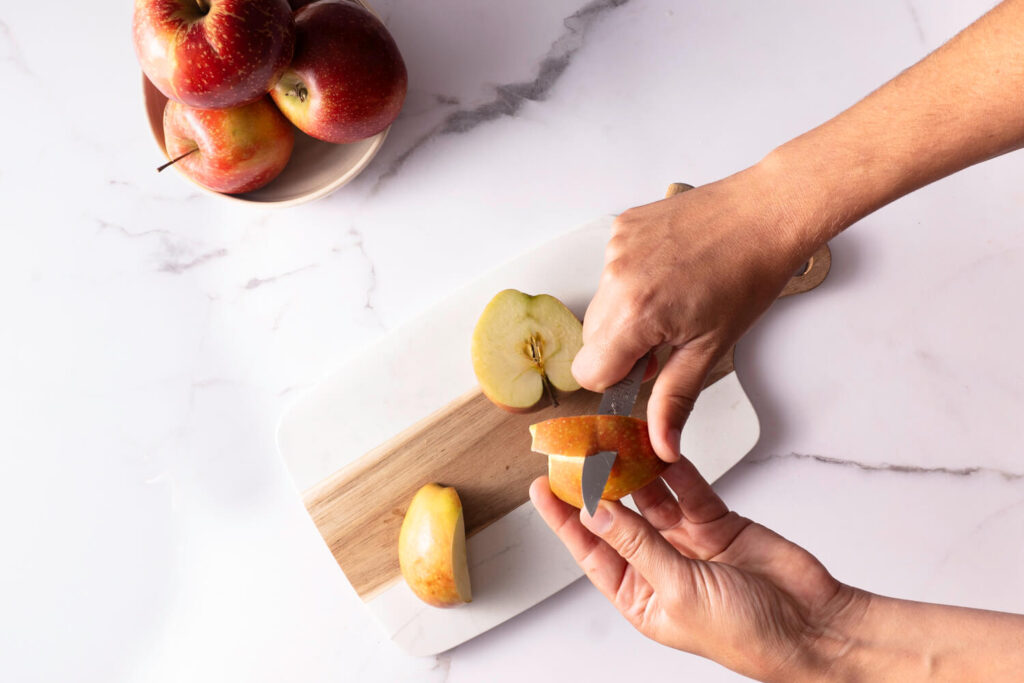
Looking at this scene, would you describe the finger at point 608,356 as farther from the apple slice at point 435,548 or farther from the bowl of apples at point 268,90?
the bowl of apples at point 268,90

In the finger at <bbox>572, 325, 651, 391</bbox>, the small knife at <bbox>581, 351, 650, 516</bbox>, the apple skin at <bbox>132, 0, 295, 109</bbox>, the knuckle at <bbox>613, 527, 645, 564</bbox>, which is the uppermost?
the apple skin at <bbox>132, 0, 295, 109</bbox>

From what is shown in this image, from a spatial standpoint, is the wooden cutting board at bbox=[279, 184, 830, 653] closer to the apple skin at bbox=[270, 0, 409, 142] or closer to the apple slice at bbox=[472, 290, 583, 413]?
the apple slice at bbox=[472, 290, 583, 413]

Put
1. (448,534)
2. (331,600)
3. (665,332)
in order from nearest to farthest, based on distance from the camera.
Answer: (665,332), (448,534), (331,600)

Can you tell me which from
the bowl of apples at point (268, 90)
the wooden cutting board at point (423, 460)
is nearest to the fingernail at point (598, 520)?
the wooden cutting board at point (423, 460)

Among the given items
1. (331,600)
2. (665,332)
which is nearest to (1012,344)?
(665,332)

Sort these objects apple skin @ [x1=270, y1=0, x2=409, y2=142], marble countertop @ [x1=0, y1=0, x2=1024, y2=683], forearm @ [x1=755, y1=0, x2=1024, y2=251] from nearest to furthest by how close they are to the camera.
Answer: forearm @ [x1=755, y1=0, x2=1024, y2=251] < apple skin @ [x1=270, y1=0, x2=409, y2=142] < marble countertop @ [x1=0, y1=0, x2=1024, y2=683]

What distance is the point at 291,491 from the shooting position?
1597mm

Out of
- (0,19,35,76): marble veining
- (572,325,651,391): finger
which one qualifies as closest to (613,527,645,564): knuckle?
(572,325,651,391): finger

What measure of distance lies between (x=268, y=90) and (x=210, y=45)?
13 centimetres

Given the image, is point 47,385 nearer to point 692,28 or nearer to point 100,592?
point 100,592

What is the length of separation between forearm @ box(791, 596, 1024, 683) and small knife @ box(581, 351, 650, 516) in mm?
409

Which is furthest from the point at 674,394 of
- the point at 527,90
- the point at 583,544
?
the point at 527,90

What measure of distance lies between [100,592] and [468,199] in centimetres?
110

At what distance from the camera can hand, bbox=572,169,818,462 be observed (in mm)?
1200
